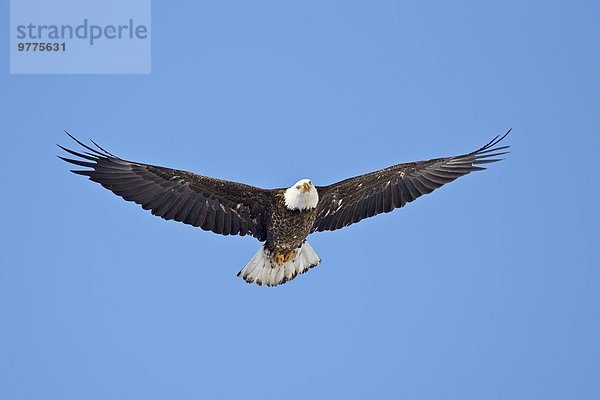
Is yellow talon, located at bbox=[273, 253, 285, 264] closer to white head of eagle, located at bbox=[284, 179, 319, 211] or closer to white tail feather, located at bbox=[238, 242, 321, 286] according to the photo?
white tail feather, located at bbox=[238, 242, 321, 286]

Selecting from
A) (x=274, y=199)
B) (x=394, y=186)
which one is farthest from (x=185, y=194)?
(x=394, y=186)

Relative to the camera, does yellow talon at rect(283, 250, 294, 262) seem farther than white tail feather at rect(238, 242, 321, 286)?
No

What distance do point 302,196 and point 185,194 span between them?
1382mm

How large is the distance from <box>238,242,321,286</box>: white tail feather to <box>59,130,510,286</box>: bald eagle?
0.04 feet

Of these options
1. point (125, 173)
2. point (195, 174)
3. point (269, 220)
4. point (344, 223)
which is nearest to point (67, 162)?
point (125, 173)

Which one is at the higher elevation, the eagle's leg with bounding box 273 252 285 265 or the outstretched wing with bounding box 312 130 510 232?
the outstretched wing with bounding box 312 130 510 232

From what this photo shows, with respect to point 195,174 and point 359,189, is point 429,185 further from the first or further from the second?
point 195,174

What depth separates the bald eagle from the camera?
12.9 metres

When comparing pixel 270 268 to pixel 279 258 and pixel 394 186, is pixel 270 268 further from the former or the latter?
pixel 394 186

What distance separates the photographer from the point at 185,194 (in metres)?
13.2

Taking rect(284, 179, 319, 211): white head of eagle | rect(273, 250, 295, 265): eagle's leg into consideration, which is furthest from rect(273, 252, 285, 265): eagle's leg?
rect(284, 179, 319, 211): white head of eagle

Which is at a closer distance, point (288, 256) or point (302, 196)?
point (302, 196)

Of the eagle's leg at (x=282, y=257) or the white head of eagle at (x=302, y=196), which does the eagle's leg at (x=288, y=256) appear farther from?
the white head of eagle at (x=302, y=196)

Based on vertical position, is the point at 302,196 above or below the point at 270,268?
above
